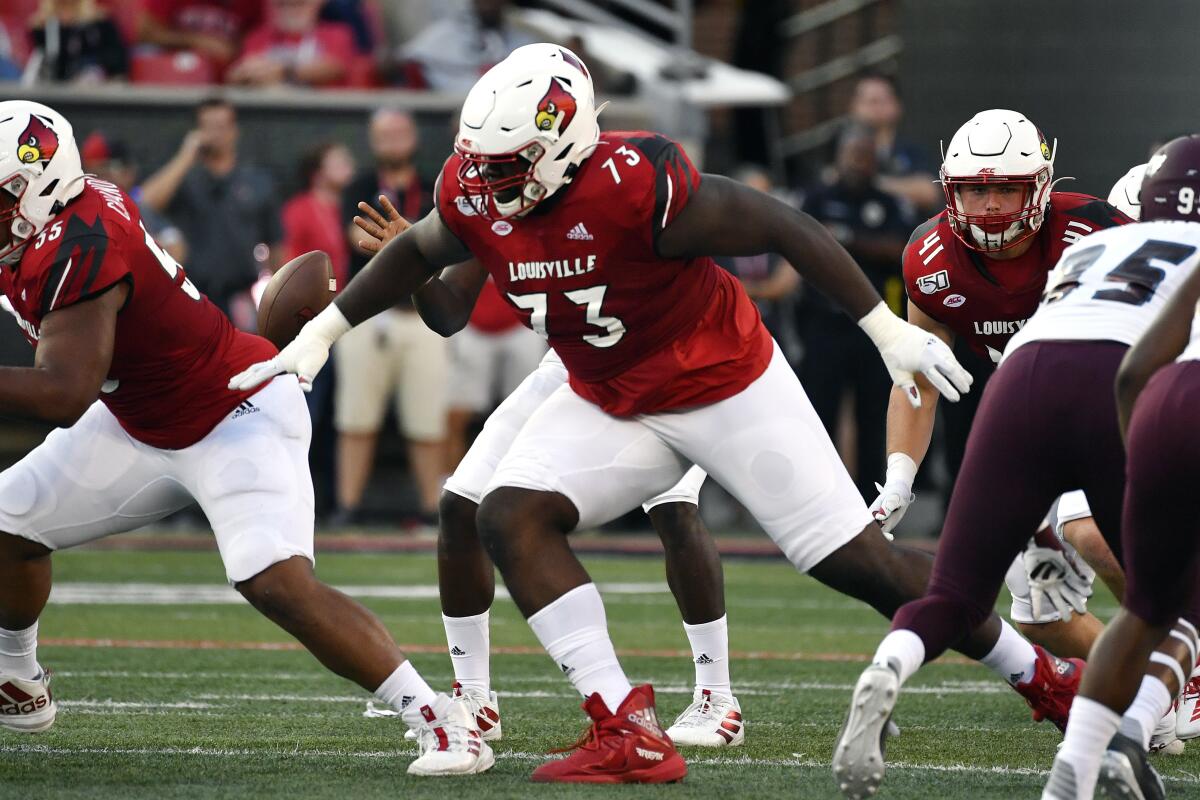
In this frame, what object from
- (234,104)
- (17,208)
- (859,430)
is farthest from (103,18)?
(17,208)

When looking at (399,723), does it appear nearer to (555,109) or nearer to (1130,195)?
(555,109)

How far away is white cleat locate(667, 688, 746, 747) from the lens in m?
5.55

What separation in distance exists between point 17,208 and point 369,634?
140 cm

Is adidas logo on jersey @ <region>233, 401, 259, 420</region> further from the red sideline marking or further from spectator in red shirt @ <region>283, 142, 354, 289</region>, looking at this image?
spectator in red shirt @ <region>283, 142, 354, 289</region>

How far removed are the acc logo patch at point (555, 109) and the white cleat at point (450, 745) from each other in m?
1.48

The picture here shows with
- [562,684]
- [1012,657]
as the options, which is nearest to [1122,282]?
[1012,657]

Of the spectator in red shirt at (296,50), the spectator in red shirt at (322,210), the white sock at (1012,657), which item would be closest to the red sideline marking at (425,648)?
the white sock at (1012,657)

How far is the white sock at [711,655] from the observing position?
577cm

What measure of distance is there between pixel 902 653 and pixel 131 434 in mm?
2210

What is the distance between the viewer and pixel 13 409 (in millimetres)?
4719

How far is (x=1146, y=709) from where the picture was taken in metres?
4.41

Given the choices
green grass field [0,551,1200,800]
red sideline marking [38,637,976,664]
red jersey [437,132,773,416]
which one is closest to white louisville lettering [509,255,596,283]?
red jersey [437,132,773,416]

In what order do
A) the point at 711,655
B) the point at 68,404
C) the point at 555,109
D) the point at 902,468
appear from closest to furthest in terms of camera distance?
the point at 68,404
the point at 555,109
the point at 902,468
the point at 711,655

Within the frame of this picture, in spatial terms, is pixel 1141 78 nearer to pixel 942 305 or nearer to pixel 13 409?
pixel 942 305
